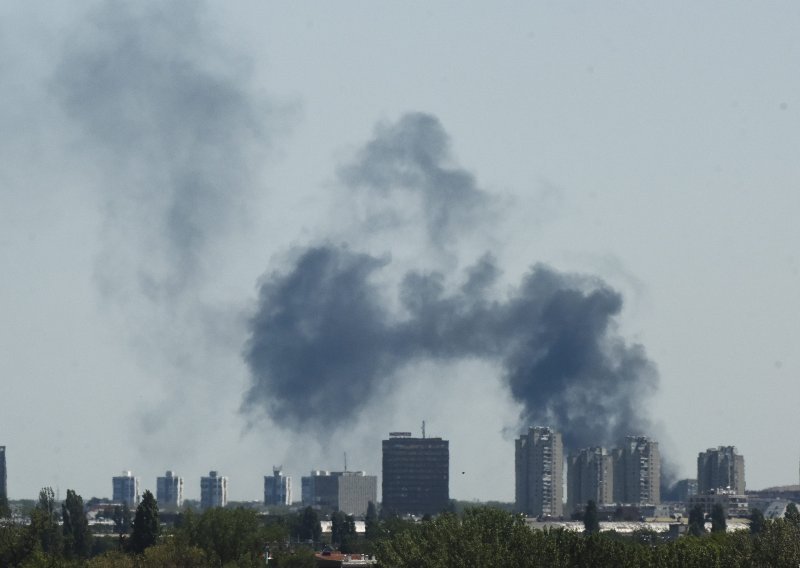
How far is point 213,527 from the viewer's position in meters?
174

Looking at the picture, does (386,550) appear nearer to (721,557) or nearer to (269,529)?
(721,557)

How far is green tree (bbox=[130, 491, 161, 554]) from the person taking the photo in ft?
592

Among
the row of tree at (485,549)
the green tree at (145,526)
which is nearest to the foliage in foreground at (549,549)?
the row of tree at (485,549)

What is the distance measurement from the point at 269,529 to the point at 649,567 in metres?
91.0

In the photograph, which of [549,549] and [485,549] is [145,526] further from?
[549,549]

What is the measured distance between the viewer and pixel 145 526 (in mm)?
181125

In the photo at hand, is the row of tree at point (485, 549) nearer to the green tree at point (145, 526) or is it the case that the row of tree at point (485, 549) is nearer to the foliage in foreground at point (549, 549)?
the foliage in foreground at point (549, 549)

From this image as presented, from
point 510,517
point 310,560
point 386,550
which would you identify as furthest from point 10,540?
point 510,517

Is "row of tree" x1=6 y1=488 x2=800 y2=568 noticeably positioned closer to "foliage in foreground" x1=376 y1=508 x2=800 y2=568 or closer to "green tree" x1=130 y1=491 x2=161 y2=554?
"foliage in foreground" x1=376 y1=508 x2=800 y2=568

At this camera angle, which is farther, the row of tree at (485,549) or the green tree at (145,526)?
the green tree at (145,526)

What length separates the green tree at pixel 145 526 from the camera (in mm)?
180375

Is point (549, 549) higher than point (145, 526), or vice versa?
point (145, 526)

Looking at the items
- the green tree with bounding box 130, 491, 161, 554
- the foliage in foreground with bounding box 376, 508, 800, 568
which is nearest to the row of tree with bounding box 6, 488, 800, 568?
the foliage in foreground with bounding box 376, 508, 800, 568

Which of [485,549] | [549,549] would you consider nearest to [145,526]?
[485,549]
